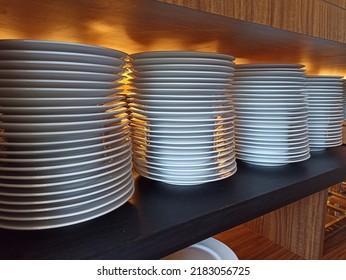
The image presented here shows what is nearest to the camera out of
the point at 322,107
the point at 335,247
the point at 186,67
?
the point at 186,67

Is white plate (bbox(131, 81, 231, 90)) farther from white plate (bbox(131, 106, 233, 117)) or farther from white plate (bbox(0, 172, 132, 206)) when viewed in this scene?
white plate (bbox(0, 172, 132, 206))

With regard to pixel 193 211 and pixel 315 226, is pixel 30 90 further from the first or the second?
pixel 315 226

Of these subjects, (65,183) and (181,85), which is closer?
(65,183)

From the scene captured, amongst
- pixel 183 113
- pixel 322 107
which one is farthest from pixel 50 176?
pixel 322 107

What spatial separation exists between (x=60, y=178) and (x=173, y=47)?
42 cm

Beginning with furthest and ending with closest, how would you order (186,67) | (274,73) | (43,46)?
(274,73) < (186,67) < (43,46)

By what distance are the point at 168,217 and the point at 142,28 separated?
32cm

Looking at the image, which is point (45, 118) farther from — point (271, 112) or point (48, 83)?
point (271, 112)

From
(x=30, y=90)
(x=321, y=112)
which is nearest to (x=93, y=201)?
(x=30, y=90)

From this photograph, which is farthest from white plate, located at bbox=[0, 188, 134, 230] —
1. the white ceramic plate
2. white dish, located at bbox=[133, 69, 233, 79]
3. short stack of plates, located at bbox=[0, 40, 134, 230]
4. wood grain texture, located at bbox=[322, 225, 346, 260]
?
wood grain texture, located at bbox=[322, 225, 346, 260]

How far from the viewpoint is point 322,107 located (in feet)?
2.26

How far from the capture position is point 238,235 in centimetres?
88

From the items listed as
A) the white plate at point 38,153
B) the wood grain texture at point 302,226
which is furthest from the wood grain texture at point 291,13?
the wood grain texture at point 302,226

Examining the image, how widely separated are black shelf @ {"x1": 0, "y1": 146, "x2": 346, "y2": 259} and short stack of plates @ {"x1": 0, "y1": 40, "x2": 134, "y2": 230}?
0.08 ft
